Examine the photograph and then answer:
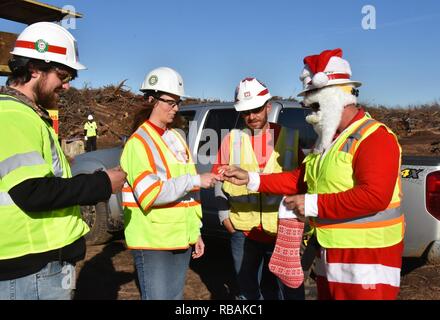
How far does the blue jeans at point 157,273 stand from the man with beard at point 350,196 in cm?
87

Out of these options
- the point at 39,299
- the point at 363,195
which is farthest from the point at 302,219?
the point at 39,299

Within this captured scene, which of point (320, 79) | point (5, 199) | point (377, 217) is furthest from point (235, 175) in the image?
point (5, 199)

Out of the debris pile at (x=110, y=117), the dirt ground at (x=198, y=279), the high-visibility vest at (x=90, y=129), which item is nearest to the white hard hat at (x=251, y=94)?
the dirt ground at (x=198, y=279)

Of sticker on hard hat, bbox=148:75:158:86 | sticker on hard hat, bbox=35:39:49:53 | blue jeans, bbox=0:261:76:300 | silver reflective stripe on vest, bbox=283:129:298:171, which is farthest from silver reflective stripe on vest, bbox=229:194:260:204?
sticker on hard hat, bbox=35:39:49:53

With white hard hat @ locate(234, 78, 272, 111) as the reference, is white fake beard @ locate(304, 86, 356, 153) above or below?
below

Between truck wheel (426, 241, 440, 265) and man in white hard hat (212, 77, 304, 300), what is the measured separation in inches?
63.2

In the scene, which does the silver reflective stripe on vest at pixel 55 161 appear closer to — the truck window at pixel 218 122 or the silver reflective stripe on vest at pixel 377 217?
the silver reflective stripe on vest at pixel 377 217

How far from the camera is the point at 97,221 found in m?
6.43

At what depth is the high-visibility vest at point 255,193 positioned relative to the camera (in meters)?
3.47

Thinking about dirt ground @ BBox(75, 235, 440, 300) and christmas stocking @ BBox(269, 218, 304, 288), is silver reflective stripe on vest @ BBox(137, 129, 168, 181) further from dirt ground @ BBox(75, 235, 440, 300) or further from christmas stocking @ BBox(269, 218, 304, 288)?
dirt ground @ BBox(75, 235, 440, 300)

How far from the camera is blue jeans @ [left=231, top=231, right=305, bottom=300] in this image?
3588mm

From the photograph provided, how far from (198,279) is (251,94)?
8.95 ft

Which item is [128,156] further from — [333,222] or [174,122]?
[333,222]

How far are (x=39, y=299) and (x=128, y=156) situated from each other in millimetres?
1017
